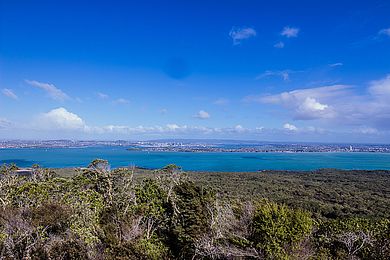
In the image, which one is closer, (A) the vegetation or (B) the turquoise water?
(A) the vegetation

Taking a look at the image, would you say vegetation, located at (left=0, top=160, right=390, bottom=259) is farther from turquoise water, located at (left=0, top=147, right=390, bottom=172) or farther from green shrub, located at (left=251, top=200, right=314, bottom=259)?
turquoise water, located at (left=0, top=147, right=390, bottom=172)

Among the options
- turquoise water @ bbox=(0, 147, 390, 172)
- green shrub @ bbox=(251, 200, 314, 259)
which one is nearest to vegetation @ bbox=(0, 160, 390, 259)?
green shrub @ bbox=(251, 200, 314, 259)

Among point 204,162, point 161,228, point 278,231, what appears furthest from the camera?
point 204,162

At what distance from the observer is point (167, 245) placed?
573 inches

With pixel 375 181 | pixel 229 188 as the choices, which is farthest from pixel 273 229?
pixel 375 181

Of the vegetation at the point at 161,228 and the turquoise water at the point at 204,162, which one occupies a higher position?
the vegetation at the point at 161,228

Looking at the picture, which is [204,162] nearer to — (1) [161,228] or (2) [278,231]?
(1) [161,228]

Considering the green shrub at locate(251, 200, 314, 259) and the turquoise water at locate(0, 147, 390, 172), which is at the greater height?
the green shrub at locate(251, 200, 314, 259)

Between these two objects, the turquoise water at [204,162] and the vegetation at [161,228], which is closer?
the vegetation at [161,228]

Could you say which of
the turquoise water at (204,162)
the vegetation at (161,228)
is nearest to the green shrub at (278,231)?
the vegetation at (161,228)

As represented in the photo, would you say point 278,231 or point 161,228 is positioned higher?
point 278,231

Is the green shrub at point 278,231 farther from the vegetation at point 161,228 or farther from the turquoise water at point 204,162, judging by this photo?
the turquoise water at point 204,162

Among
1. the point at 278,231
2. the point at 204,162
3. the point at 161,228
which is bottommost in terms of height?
the point at 204,162

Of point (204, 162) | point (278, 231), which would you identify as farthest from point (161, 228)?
point (204, 162)
